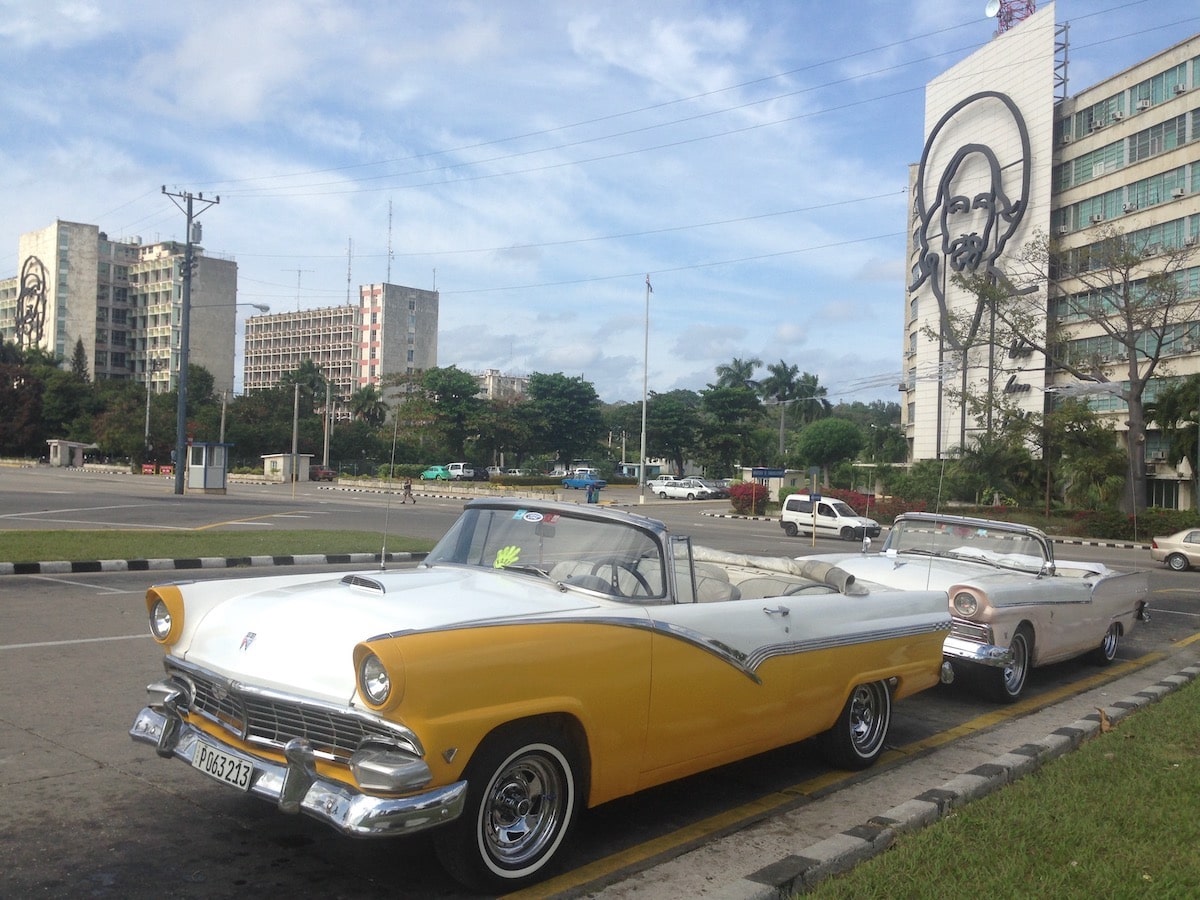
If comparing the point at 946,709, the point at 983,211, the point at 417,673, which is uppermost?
the point at 983,211

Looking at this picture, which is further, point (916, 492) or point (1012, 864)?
point (916, 492)

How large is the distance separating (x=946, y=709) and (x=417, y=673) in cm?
556

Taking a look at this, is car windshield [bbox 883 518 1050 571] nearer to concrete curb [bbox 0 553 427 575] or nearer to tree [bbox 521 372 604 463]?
concrete curb [bbox 0 553 427 575]

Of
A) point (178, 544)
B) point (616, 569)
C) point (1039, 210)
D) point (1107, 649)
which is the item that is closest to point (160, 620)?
point (616, 569)

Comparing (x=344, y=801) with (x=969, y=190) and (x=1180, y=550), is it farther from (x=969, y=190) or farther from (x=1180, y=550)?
(x=969, y=190)

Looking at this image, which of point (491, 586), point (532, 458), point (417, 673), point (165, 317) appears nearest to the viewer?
point (417, 673)

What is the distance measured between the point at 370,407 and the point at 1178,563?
278 ft

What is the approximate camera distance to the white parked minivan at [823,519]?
3434 centimetres

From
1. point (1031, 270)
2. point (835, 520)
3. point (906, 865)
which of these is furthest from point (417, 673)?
point (1031, 270)

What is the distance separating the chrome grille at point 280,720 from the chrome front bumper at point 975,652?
16.4ft

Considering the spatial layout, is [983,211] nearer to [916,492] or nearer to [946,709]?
[916,492]

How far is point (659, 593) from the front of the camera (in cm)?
461

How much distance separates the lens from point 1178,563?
79.3 ft

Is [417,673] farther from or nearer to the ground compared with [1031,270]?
nearer to the ground
